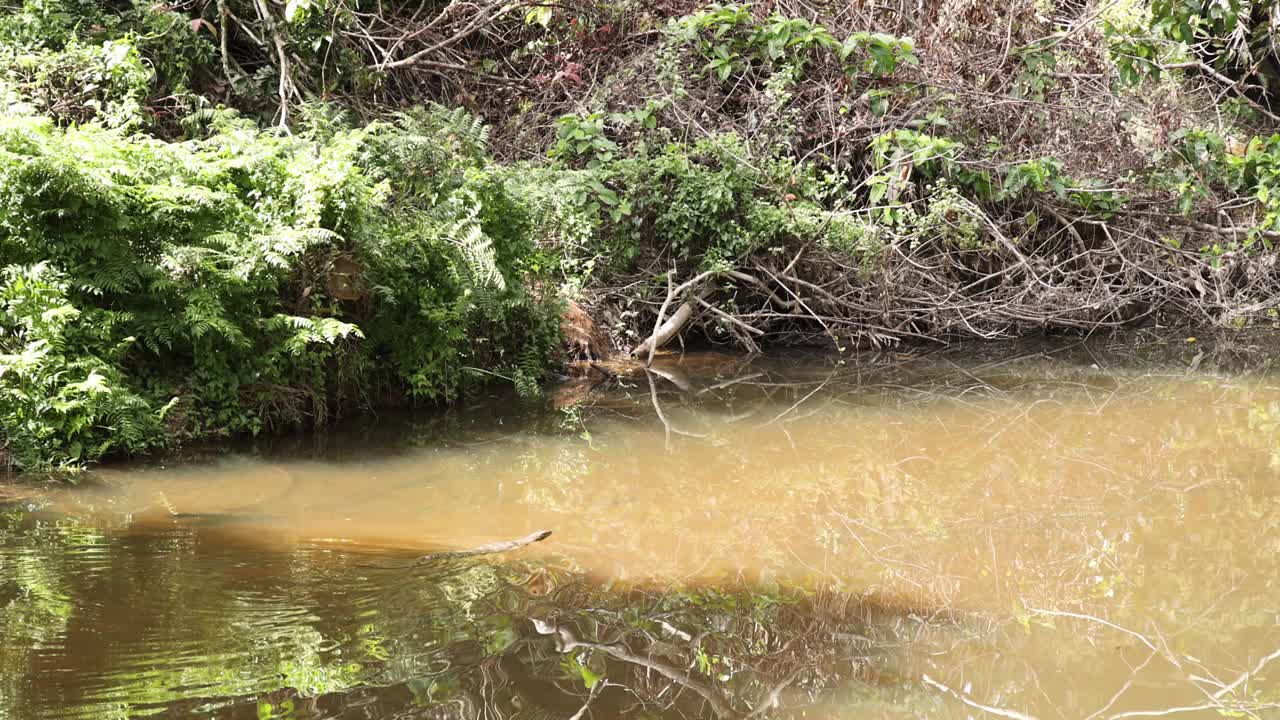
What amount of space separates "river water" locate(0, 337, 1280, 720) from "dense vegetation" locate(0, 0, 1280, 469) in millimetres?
774

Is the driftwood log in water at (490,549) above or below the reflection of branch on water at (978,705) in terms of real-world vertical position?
below

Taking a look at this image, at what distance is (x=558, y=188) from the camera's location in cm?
955

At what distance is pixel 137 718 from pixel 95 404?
11.8ft

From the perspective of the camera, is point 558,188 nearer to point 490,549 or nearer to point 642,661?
point 490,549

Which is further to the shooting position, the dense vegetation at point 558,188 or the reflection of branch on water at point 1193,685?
the dense vegetation at point 558,188

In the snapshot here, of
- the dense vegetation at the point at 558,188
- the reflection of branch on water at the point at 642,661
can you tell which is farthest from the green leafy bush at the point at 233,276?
the reflection of branch on water at the point at 642,661

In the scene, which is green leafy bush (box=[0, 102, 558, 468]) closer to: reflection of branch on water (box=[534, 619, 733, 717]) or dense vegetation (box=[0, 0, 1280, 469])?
dense vegetation (box=[0, 0, 1280, 469])

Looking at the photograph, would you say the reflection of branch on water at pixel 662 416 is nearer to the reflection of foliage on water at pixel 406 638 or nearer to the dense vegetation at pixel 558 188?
the dense vegetation at pixel 558 188

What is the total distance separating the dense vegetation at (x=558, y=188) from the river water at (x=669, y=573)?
774 mm

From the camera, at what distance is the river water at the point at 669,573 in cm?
347

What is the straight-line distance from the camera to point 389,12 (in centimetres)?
1232

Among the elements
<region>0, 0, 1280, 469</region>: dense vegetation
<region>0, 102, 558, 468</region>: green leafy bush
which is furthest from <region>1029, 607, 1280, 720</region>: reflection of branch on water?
<region>0, 0, 1280, 469</region>: dense vegetation

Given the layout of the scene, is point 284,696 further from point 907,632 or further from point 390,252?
point 390,252

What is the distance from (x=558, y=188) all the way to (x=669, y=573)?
219 inches
